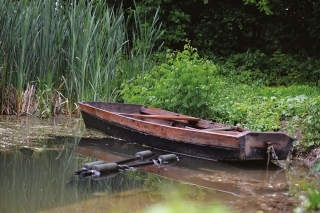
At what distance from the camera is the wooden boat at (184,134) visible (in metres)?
5.25

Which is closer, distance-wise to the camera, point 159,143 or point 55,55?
point 159,143

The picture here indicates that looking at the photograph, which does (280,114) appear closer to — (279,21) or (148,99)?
(148,99)

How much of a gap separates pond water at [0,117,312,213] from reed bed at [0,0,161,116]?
1989 mm

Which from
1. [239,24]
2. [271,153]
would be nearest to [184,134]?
[271,153]

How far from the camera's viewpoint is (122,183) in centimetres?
455

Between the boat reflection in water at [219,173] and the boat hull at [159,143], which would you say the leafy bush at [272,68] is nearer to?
the boat hull at [159,143]

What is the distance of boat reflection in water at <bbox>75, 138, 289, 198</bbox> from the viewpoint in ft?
14.6

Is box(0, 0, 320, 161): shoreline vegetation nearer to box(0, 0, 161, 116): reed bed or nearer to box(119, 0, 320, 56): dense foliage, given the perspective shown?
box(0, 0, 161, 116): reed bed

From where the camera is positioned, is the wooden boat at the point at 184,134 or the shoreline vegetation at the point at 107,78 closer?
the wooden boat at the point at 184,134

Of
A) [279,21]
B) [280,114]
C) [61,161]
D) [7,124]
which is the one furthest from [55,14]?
[279,21]

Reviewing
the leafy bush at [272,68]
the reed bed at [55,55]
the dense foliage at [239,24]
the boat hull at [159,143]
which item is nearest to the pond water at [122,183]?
the boat hull at [159,143]

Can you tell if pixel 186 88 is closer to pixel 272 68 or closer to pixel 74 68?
pixel 74 68

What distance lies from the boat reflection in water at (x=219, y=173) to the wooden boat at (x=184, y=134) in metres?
0.15

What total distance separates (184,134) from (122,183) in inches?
56.6
